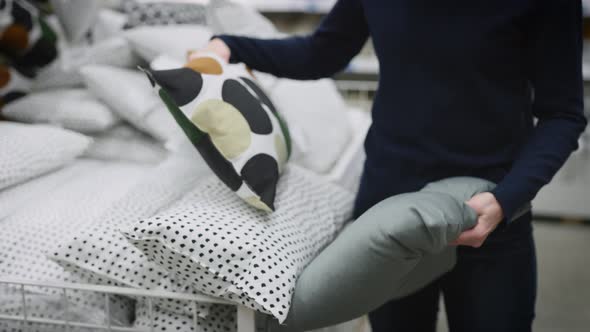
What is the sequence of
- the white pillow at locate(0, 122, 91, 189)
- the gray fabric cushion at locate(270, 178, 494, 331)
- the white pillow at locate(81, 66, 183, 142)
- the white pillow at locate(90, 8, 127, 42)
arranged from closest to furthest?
the gray fabric cushion at locate(270, 178, 494, 331) → the white pillow at locate(0, 122, 91, 189) → the white pillow at locate(81, 66, 183, 142) → the white pillow at locate(90, 8, 127, 42)

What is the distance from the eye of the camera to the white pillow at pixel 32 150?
1.15 metres

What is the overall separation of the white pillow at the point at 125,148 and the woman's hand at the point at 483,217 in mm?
896

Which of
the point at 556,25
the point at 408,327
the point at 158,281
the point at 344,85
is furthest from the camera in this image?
the point at 344,85

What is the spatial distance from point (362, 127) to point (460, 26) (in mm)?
1129

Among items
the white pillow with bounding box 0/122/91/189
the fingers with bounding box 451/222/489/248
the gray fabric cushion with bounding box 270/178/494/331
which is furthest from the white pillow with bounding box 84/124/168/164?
the fingers with bounding box 451/222/489/248

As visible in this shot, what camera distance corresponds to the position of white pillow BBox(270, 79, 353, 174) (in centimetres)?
157

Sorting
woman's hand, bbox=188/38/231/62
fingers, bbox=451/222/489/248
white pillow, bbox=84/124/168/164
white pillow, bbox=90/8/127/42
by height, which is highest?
woman's hand, bbox=188/38/231/62

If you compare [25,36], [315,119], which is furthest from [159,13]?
[315,119]

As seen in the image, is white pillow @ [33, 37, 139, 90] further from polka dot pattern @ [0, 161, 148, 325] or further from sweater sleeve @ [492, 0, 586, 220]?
sweater sleeve @ [492, 0, 586, 220]

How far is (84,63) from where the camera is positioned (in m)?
1.59

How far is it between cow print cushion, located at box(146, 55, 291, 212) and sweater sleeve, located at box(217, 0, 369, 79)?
11cm

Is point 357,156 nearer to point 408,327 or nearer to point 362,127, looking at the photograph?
point 362,127

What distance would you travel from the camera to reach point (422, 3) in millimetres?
846

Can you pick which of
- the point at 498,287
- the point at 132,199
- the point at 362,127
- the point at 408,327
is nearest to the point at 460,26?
the point at 498,287
